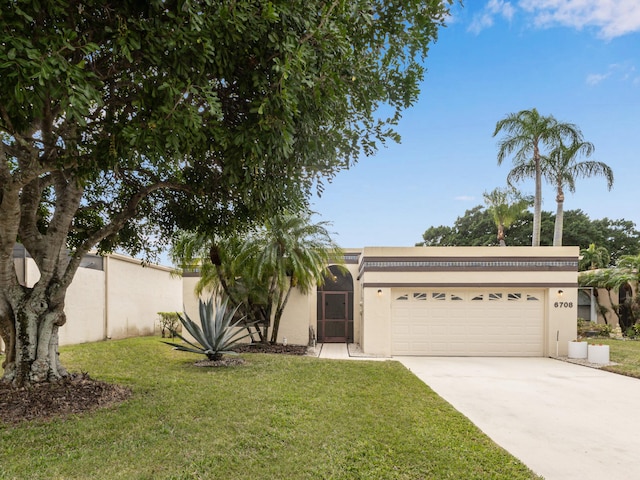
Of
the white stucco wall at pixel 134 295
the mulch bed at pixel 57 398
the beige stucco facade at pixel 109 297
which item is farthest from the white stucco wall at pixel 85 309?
the mulch bed at pixel 57 398

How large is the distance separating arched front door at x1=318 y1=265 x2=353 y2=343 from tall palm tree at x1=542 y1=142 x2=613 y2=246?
870cm

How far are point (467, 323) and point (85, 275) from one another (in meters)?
11.2

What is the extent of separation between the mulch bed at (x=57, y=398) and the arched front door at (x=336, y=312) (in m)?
9.82

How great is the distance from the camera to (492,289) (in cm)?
1215

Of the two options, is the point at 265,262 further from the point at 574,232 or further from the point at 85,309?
the point at 574,232

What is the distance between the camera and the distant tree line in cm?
2662

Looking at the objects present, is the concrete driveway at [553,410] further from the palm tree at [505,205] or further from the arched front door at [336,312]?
the palm tree at [505,205]

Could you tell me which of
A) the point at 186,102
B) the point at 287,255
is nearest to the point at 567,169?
the point at 287,255

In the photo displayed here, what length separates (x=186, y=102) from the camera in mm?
3703

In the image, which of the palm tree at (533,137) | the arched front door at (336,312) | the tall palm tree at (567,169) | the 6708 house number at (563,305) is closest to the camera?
the 6708 house number at (563,305)

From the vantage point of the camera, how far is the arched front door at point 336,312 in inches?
611

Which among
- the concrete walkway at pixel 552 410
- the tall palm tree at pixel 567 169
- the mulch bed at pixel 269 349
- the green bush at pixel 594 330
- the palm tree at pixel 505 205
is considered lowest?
the green bush at pixel 594 330

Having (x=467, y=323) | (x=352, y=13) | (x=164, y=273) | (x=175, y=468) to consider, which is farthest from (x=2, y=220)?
(x=164, y=273)

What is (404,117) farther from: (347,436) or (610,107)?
(610,107)
